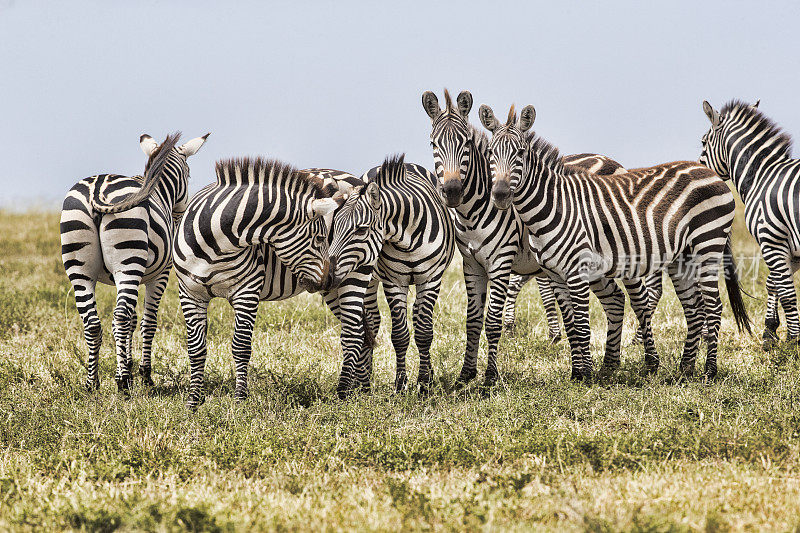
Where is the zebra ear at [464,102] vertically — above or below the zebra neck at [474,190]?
above

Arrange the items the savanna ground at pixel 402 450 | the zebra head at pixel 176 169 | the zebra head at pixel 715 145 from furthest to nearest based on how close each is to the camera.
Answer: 1. the zebra head at pixel 715 145
2. the zebra head at pixel 176 169
3. the savanna ground at pixel 402 450

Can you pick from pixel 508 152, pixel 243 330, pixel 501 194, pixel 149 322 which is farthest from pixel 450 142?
pixel 149 322

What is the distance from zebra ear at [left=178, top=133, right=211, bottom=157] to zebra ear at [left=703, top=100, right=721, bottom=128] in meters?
6.25

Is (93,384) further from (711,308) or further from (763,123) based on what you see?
(763,123)

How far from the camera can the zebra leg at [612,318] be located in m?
7.86

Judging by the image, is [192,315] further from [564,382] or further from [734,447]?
[734,447]

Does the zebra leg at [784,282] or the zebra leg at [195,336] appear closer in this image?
the zebra leg at [195,336]

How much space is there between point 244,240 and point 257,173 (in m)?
0.65

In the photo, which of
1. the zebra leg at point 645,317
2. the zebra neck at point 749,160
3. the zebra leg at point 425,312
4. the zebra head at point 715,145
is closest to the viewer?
the zebra leg at point 425,312

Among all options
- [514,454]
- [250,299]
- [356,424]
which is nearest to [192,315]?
[250,299]

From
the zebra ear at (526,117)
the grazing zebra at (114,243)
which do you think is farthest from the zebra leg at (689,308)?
the grazing zebra at (114,243)

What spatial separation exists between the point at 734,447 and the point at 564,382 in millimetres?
2182

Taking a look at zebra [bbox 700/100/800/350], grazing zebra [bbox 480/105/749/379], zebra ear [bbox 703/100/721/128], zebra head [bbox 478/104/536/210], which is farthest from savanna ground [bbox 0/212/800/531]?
zebra ear [bbox 703/100/721/128]

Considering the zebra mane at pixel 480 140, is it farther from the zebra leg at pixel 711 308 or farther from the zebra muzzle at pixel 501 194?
the zebra leg at pixel 711 308
